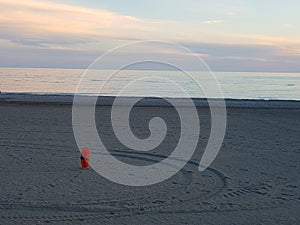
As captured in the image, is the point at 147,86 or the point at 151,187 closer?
the point at 151,187

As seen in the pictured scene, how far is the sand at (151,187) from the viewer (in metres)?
8.12

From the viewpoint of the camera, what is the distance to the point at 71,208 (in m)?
8.42

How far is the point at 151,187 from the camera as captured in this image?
10.2 m

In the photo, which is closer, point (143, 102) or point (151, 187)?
point (151, 187)

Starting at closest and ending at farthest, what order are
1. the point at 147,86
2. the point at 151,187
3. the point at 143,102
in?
the point at 151,187
the point at 143,102
the point at 147,86

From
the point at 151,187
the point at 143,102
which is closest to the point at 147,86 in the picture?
the point at 143,102

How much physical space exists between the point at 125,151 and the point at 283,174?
5212 mm

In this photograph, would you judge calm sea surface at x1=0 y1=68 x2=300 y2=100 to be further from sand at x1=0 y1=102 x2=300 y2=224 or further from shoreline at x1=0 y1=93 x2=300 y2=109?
sand at x1=0 y1=102 x2=300 y2=224

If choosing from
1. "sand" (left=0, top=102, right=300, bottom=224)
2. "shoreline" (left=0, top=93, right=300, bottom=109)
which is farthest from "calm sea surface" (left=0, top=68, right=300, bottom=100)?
"sand" (left=0, top=102, right=300, bottom=224)

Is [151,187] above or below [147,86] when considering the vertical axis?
below

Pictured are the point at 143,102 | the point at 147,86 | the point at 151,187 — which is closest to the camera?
the point at 151,187

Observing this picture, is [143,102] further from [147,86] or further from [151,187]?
[147,86]

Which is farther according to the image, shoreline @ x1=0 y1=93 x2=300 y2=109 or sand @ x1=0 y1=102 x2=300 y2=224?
shoreline @ x1=0 y1=93 x2=300 y2=109

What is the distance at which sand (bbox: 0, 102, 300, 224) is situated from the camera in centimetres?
812
